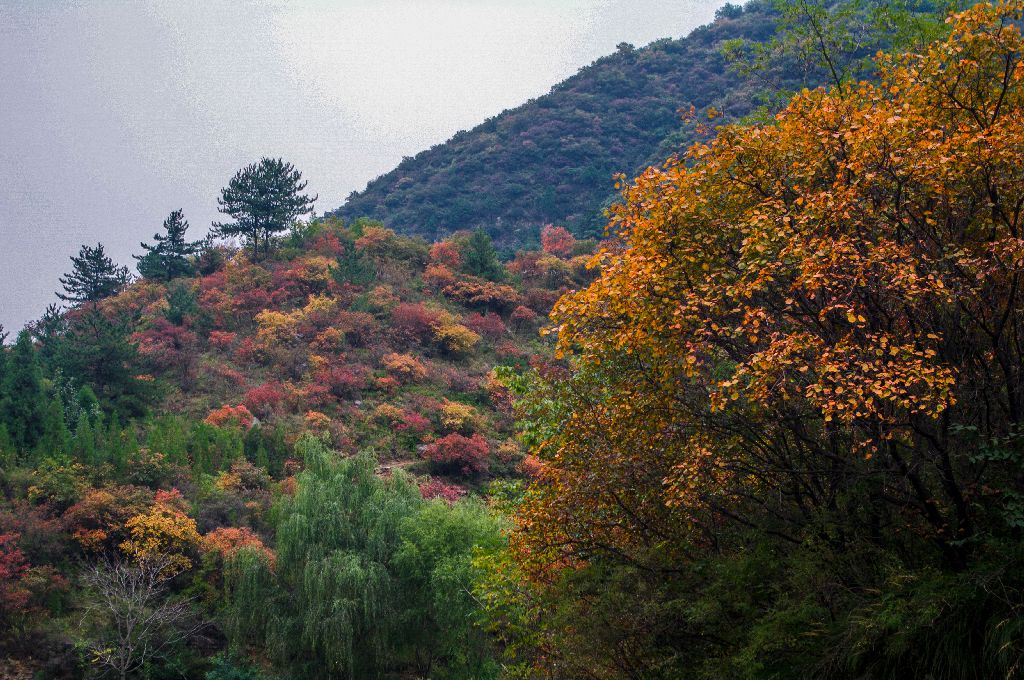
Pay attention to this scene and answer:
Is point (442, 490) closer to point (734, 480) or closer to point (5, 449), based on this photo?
point (5, 449)

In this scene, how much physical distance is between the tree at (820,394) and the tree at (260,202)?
39.8 metres

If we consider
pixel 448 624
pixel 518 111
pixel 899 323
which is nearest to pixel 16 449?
pixel 448 624

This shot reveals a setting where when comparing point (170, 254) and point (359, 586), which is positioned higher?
point (170, 254)

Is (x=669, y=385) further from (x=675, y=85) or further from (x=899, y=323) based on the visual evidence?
(x=675, y=85)

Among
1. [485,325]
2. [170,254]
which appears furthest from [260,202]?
[485,325]

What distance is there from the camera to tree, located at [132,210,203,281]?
43594 millimetres

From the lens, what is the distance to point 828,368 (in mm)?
5293

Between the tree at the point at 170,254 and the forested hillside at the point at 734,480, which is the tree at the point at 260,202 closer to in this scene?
the tree at the point at 170,254

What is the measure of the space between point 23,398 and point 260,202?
23.3 m

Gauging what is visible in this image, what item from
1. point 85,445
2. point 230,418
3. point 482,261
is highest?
point 482,261

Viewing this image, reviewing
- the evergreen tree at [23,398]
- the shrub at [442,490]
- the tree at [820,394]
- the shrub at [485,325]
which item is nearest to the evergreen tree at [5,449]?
the evergreen tree at [23,398]

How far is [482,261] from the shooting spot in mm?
44812

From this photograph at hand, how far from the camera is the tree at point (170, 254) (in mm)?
43594

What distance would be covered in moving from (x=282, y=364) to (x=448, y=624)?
1913cm
